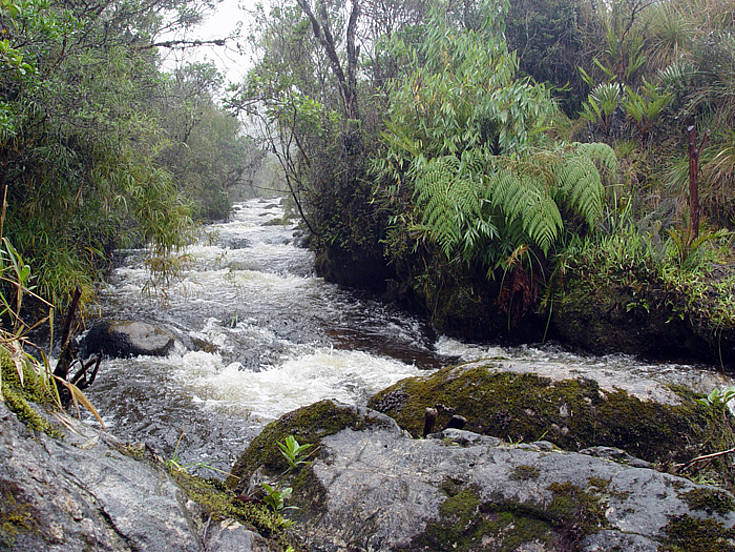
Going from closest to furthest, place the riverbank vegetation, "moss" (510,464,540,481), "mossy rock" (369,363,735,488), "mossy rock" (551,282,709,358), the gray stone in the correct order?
"moss" (510,464,540,481)
the gray stone
"mossy rock" (369,363,735,488)
"mossy rock" (551,282,709,358)
the riverbank vegetation

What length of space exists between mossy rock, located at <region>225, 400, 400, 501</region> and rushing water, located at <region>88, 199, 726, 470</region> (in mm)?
440

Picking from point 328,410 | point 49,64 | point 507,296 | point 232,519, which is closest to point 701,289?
point 507,296

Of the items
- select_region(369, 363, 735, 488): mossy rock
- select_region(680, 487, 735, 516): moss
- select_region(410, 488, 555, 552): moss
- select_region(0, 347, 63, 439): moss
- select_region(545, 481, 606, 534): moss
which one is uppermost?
select_region(0, 347, 63, 439): moss

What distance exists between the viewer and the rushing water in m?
4.01

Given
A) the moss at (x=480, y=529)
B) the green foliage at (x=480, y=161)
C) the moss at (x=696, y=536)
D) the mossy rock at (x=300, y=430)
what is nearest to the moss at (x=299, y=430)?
the mossy rock at (x=300, y=430)

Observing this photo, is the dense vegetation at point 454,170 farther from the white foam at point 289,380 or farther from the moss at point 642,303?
the white foam at point 289,380

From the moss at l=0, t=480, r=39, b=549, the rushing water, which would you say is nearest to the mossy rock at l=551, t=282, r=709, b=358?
the rushing water

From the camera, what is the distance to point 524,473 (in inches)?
66.3

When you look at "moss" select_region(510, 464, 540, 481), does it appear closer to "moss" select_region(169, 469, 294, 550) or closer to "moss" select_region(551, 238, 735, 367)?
"moss" select_region(169, 469, 294, 550)

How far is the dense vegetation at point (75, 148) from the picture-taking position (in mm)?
4453

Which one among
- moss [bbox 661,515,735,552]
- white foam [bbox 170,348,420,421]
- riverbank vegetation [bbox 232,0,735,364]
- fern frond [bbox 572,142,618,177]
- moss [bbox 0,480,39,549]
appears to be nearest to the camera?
moss [bbox 0,480,39,549]

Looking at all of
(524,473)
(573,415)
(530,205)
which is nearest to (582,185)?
(530,205)

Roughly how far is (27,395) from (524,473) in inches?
61.1

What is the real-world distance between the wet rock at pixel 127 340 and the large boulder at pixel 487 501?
3912mm
